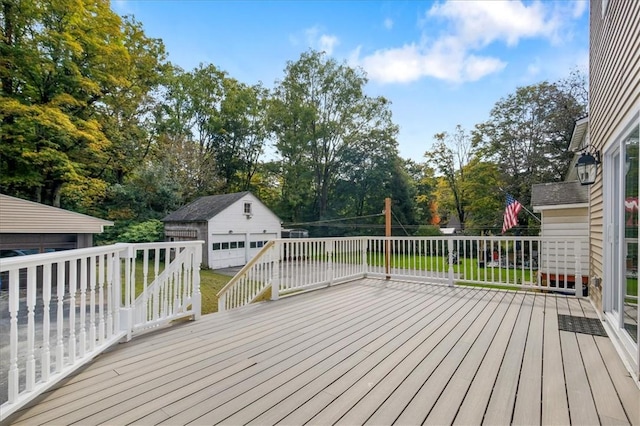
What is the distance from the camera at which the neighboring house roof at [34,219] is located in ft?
27.7

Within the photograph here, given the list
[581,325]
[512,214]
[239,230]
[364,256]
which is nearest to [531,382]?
[581,325]

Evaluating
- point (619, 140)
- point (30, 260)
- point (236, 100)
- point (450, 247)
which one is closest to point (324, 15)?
point (450, 247)

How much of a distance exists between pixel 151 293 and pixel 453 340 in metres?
3.09

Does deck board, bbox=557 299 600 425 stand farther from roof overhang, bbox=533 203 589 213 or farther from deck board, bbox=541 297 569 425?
roof overhang, bbox=533 203 589 213

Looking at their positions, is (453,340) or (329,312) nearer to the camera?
(453,340)

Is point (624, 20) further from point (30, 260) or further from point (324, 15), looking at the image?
point (324, 15)

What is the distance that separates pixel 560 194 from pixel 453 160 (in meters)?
13.1

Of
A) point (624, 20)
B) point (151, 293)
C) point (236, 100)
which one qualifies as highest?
point (236, 100)

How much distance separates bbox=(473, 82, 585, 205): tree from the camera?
1414cm

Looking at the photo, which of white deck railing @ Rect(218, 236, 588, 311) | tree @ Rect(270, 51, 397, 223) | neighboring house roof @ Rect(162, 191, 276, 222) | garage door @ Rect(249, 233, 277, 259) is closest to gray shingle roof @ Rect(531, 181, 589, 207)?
white deck railing @ Rect(218, 236, 588, 311)

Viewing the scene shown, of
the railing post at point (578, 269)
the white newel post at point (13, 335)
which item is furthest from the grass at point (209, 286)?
the railing post at point (578, 269)

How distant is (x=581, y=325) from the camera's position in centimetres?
314

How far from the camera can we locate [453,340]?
9.05 ft

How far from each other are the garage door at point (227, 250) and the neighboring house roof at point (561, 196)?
42.0 ft
